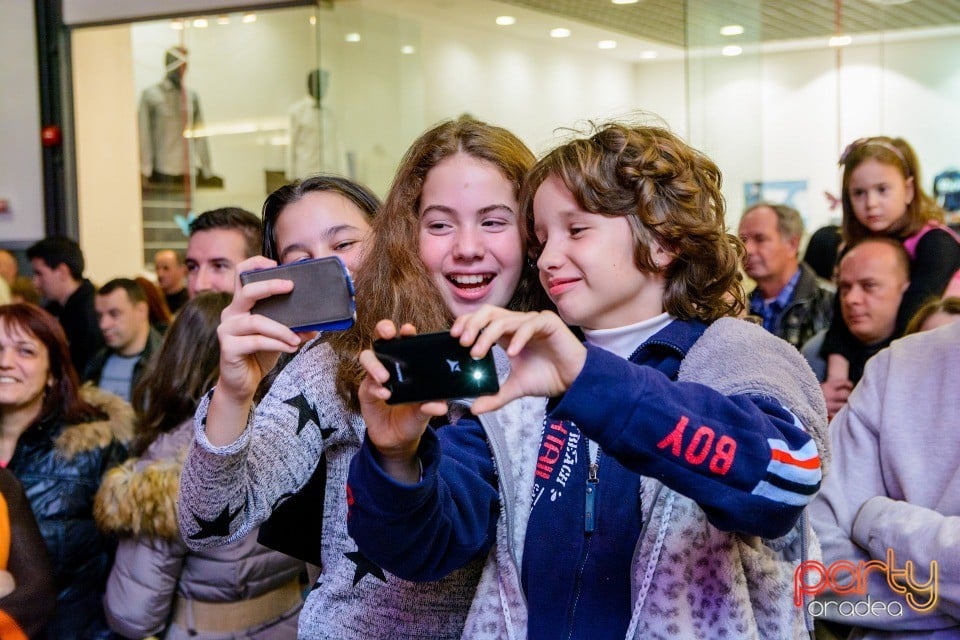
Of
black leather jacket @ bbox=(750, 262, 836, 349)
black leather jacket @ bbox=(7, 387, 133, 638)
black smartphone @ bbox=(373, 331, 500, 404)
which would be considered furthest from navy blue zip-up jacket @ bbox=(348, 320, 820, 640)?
black leather jacket @ bbox=(750, 262, 836, 349)

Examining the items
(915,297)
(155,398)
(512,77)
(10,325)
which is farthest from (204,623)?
(512,77)

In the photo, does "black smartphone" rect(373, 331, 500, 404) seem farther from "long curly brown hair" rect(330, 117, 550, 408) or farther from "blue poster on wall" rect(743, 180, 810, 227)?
"blue poster on wall" rect(743, 180, 810, 227)

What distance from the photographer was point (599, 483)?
1405 millimetres

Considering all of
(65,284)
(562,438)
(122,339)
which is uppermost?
(65,284)

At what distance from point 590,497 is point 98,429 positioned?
233 cm

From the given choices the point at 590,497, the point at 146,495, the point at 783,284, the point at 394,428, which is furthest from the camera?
the point at 783,284

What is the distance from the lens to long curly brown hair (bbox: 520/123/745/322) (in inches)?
58.6

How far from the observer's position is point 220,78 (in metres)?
8.40

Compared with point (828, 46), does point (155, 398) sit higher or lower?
lower

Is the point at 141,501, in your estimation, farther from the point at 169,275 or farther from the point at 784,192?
the point at 784,192

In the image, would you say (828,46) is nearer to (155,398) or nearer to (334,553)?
(155,398)

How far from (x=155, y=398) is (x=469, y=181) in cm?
162

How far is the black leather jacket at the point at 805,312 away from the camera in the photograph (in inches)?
180

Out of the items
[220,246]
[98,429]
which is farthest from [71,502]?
[220,246]
